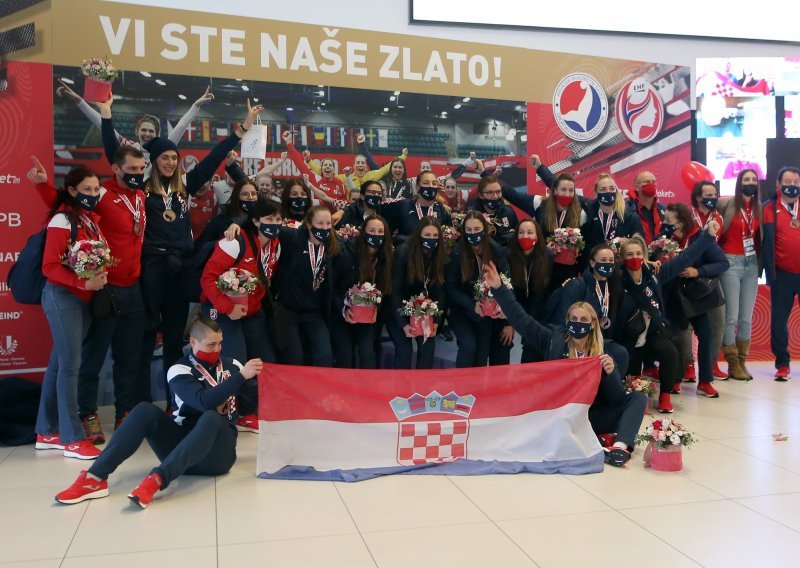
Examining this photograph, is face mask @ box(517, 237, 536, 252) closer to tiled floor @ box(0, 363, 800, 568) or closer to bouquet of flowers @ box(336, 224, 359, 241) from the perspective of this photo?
bouquet of flowers @ box(336, 224, 359, 241)

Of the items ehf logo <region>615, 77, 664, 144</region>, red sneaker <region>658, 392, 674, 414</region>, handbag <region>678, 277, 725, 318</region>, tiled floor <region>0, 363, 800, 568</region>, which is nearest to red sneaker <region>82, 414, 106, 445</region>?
tiled floor <region>0, 363, 800, 568</region>

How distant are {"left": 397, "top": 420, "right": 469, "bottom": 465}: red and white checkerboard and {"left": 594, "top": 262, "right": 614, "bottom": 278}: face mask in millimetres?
1754

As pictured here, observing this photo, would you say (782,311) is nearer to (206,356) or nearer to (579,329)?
(579,329)

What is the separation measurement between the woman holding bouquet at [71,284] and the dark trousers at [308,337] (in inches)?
52.5

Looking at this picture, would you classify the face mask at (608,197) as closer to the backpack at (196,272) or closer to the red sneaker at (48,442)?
the backpack at (196,272)

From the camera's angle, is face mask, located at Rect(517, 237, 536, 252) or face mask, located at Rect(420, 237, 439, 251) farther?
face mask, located at Rect(517, 237, 536, 252)

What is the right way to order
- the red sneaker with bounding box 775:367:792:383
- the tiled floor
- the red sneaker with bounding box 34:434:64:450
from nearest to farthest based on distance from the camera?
the tiled floor, the red sneaker with bounding box 34:434:64:450, the red sneaker with bounding box 775:367:792:383

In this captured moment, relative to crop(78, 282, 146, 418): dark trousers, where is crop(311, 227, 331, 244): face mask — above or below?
above

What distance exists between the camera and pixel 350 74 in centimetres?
676

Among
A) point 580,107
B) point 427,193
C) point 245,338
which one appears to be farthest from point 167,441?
point 580,107

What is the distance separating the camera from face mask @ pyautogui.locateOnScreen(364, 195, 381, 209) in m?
5.98

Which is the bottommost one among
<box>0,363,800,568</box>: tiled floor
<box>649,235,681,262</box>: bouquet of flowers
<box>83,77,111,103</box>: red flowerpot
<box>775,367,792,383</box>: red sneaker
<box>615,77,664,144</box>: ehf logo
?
<box>0,363,800,568</box>: tiled floor

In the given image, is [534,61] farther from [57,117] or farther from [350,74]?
[57,117]

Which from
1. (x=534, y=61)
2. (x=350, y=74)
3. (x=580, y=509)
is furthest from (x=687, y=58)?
(x=580, y=509)
